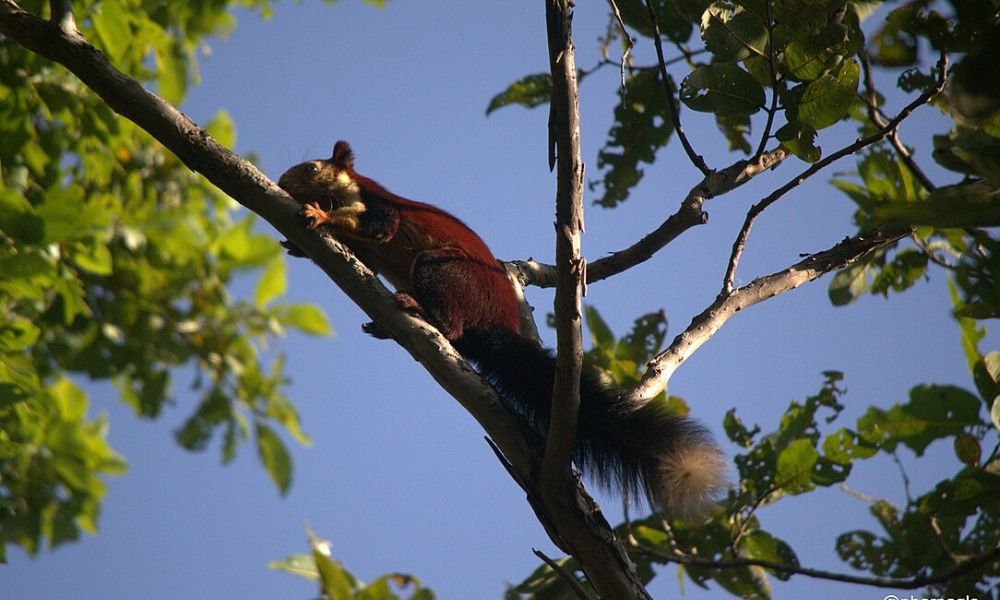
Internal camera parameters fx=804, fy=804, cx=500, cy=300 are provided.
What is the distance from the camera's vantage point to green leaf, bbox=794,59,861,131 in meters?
2.56

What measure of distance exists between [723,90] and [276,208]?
1789mm

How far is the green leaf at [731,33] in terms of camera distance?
111 inches

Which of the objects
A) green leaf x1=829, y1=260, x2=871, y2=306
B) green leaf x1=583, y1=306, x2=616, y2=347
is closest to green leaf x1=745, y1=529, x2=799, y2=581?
green leaf x1=583, y1=306, x2=616, y2=347

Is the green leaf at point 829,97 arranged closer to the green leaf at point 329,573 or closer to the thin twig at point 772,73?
the thin twig at point 772,73

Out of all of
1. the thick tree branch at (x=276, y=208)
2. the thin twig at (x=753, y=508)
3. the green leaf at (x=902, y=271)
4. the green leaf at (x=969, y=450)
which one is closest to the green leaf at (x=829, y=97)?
the thick tree branch at (x=276, y=208)

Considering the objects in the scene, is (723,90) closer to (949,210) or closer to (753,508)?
(949,210)

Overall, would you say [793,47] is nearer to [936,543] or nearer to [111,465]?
[936,543]

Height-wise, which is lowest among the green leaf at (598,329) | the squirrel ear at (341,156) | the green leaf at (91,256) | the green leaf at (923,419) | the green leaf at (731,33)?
the green leaf at (923,419)

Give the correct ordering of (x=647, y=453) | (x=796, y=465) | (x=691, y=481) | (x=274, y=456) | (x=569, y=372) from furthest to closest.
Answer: (x=274, y=456), (x=796, y=465), (x=647, y=453), (x=691, y=481), (x=569, y=372)

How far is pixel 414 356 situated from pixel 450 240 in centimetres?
178

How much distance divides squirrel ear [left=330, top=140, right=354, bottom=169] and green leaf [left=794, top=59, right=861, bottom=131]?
3580mm

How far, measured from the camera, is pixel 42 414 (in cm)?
452

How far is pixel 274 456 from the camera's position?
6.18 metres

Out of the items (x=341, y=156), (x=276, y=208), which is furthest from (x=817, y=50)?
(x=341, y=156)
